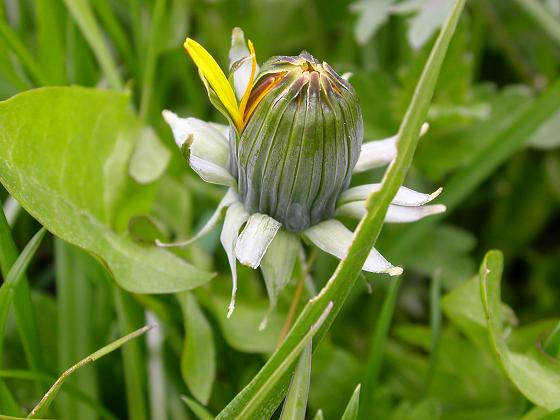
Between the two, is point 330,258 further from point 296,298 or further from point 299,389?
point 299,389

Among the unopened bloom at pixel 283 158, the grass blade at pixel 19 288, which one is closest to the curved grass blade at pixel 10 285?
the grass blade at pixel 19 288

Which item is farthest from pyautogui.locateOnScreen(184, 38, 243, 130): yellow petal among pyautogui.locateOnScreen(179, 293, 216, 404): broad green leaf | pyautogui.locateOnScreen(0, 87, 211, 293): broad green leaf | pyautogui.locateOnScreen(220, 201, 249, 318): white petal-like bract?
pyautogui.locateOnScreen(179, 293, 216, 404): broad green leaf

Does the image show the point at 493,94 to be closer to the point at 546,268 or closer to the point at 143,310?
the point at 546,268

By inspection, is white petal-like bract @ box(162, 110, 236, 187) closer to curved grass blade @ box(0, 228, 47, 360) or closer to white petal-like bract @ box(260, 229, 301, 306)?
white petal-like bract @ box(260, 229, 301, 306)

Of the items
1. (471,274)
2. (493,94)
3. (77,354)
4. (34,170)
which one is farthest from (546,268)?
(34,170)

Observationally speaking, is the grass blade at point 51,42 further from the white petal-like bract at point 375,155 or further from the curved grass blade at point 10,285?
the white petal-like bract at point 375,155
